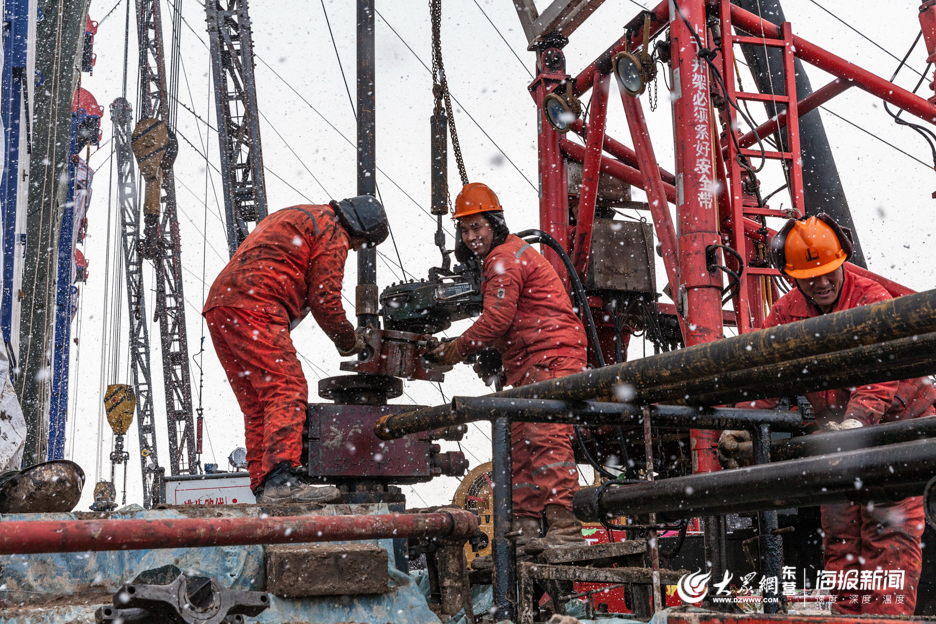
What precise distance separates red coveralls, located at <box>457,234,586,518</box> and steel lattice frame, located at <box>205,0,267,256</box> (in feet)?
28.5

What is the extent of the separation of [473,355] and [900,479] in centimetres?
408

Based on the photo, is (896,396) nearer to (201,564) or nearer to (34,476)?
(201,564)

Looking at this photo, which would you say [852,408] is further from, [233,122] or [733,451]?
[233,122]

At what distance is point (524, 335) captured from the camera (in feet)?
16.1

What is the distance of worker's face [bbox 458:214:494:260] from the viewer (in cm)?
510

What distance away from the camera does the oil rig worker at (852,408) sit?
11.5 feet

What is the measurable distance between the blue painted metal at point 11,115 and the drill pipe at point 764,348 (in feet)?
19.2

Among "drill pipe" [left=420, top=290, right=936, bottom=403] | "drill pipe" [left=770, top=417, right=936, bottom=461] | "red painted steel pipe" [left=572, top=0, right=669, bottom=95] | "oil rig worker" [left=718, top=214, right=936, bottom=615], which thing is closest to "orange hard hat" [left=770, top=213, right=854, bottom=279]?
"oil rig worker" [left=718, top=214, right=936, bottom=615]

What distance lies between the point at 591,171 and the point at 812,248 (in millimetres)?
3922

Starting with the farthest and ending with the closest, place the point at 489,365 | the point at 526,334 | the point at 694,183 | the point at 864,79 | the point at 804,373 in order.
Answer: the point at 864,79, the point at 694,183, the point at 489,365, the point at 526,334, the point at 804,373

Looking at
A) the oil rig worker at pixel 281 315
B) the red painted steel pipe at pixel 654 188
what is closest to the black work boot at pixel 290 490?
the oil rig worker at pixel 281 315

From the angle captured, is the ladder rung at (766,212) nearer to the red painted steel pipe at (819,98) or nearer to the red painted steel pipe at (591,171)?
the red painted steel pipe at (591,171)

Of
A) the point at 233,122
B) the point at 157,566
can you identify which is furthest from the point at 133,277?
→ the point at 157,566

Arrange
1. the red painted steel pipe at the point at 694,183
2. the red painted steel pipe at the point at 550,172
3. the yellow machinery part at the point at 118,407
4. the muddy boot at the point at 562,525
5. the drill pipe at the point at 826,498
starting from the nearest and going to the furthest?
the drill pipe at the point at 826,498 → the muddy boot at the point at 562,525 → the red painted steel pipe at the point at 694,183 → the red painted steel pipe at the point at 550,172 → the yellow machinery part at the point at 118,407
